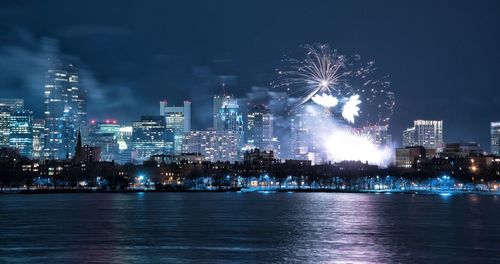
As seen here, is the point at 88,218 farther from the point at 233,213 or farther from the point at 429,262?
the point at 429,262

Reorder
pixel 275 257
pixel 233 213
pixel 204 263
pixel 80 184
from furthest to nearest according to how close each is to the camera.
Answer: pixel 80 184 → pixel 233 213 → pixel 275 257 → pixel 204 263

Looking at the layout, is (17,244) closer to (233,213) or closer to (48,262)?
(48,262)

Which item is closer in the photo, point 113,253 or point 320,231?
point 113,253

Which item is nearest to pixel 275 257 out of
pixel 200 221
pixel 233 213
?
pixel 200 221

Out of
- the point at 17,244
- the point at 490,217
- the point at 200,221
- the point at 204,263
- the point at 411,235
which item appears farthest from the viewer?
the point at 490,217

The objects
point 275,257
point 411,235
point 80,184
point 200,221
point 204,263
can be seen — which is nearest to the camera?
point 204,263

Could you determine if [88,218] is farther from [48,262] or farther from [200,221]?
[48,262]

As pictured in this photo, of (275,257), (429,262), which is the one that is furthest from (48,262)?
(429,262)

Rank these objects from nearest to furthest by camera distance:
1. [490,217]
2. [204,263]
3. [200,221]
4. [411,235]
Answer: [204,263]
[411,235]
[200,221]
[490,217]

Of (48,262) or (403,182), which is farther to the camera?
(403,182)
